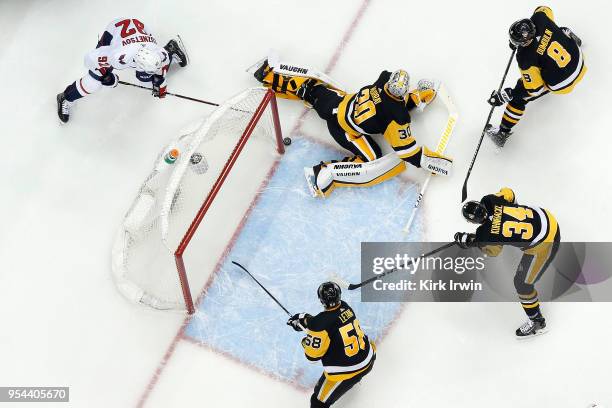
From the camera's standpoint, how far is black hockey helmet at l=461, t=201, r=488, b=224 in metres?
4.66

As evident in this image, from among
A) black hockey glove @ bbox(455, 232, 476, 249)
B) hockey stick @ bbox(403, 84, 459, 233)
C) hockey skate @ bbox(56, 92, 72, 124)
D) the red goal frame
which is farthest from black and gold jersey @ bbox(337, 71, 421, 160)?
hockey skate @ bbox(56, 92, 72, 124)

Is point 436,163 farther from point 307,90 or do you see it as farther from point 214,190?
point 214,190

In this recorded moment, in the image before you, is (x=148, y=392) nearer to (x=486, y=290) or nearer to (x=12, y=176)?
(x=12, y=176)

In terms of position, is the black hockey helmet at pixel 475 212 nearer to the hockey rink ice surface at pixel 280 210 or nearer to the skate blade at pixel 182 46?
the hockey rink ice surface at pixel 280 210

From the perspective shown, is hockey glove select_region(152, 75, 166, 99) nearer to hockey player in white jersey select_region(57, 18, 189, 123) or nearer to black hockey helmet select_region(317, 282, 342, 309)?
hockey player in white jersey select_region(57, 18, 189, 123)

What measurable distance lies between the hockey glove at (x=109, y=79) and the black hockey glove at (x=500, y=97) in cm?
232

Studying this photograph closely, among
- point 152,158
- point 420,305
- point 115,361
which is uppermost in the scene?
point 420,305

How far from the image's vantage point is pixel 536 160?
17.9 feet

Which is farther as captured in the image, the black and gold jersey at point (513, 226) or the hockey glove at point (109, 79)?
the hockey glove at point (109, 79)

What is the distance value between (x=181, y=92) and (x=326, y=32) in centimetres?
104

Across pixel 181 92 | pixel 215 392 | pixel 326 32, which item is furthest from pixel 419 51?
pixel 215 392

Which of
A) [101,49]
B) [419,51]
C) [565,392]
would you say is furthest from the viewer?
[419,51]

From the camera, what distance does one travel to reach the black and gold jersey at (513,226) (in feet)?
15.5

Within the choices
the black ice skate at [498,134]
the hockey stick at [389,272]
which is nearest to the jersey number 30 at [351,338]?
the hockey stick at [389,272]
